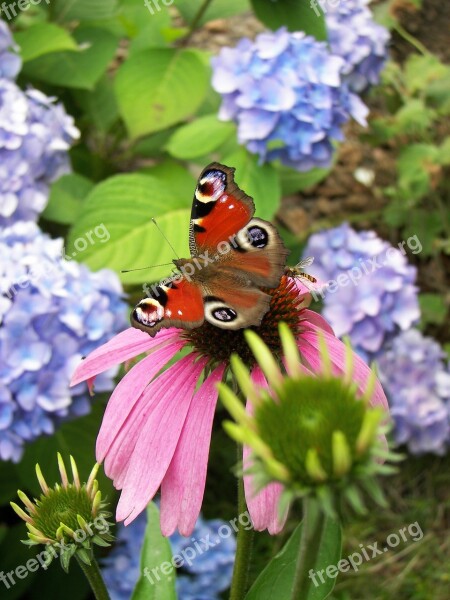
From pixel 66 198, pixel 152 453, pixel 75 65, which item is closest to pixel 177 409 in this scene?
pixel 152 453

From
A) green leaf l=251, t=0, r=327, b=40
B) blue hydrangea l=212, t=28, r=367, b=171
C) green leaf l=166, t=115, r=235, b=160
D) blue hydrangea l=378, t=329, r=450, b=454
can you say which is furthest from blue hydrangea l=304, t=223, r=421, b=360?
green leaf l=251, t=0, r=327, b=40

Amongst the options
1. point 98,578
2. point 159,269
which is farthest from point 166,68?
point 98,578

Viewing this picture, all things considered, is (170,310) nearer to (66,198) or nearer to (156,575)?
(156,575)

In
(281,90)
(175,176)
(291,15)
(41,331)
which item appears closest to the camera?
(41,331)

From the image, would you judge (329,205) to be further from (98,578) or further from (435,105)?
(98,578)

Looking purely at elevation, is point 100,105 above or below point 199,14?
below

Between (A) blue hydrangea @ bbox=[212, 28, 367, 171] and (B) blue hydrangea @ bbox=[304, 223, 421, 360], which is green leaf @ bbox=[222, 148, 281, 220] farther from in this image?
(B) blue hydrangea @ bbox=[304, 223, 421, 360]
